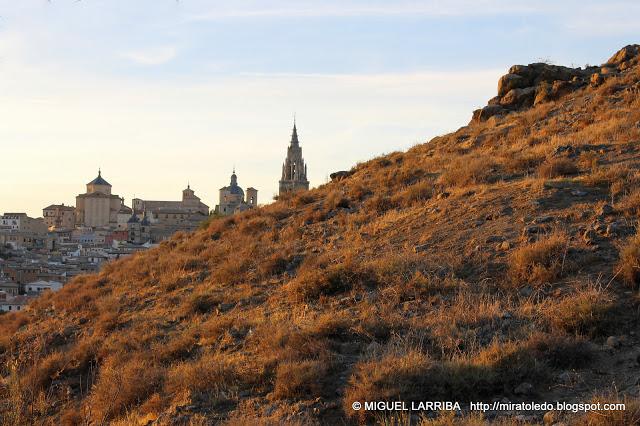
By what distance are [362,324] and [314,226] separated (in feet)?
21.8

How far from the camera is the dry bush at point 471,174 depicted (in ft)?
42.0

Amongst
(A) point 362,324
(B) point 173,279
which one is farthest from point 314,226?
(A) point 362,324

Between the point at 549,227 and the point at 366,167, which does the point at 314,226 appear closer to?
the point at 549,227

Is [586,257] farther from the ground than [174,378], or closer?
farther from the ground

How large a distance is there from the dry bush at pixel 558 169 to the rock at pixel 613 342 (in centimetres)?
614

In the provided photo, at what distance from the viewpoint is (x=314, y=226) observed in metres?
13.8

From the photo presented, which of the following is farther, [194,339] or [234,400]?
[194,339]

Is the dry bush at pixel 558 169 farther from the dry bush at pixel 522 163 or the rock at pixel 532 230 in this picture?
the rock at pixel 532 230

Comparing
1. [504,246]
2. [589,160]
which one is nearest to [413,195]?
[589,160]

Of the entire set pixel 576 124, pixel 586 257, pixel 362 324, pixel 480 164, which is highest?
pixel 576 124

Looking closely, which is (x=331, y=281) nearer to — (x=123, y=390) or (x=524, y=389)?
(x=123, y=390)

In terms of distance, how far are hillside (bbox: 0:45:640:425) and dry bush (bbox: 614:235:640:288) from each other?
0.07ft

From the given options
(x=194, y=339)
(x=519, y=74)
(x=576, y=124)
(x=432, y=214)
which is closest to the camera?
(x=194, y=339)

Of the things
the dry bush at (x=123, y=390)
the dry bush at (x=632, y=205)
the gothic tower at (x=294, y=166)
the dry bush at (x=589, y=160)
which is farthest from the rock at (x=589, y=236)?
the gothic tower at (x=294, y=166)
